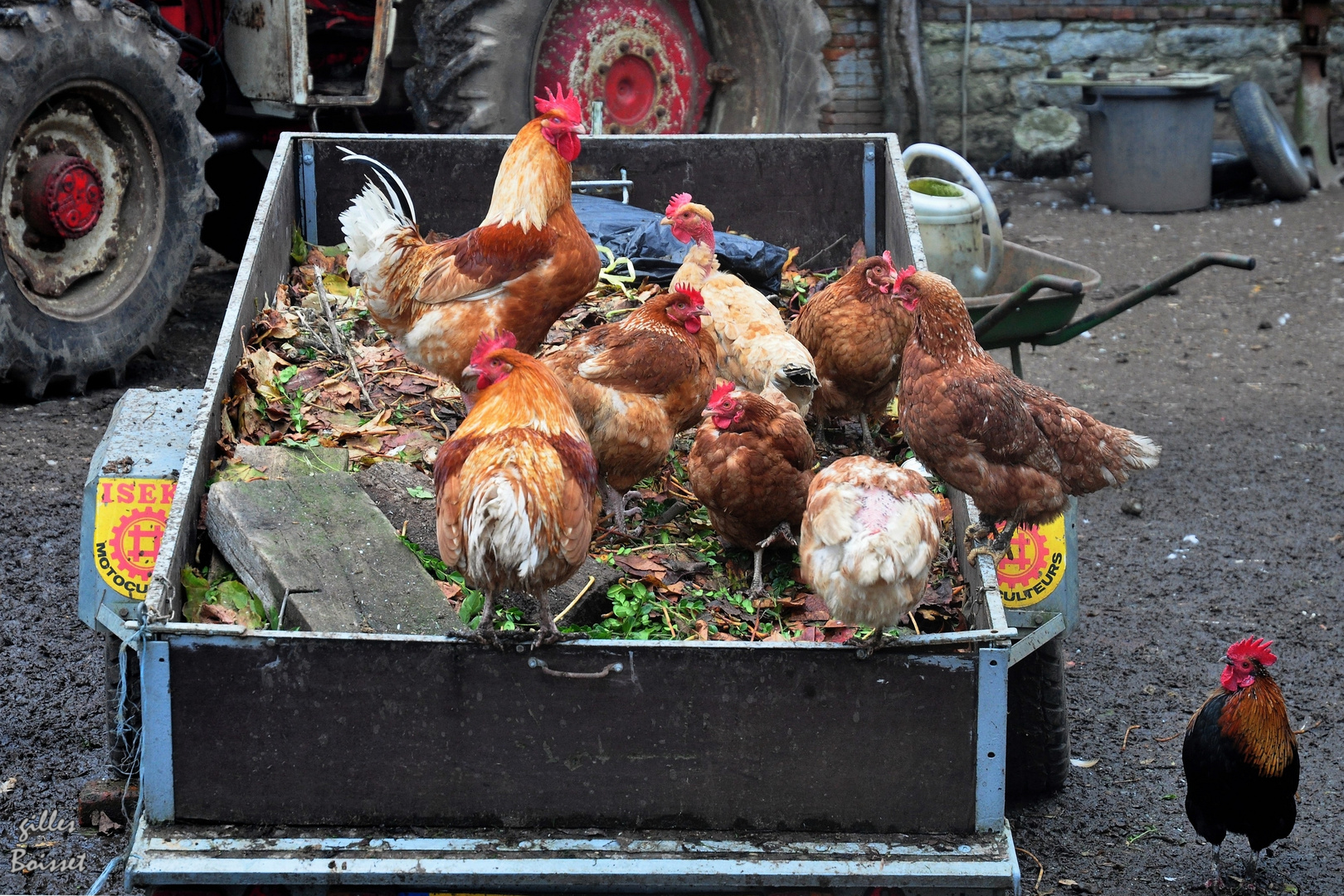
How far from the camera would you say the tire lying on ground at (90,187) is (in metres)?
5.26

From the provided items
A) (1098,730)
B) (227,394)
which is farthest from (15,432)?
(1098,730)

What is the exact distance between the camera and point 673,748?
2344 mm

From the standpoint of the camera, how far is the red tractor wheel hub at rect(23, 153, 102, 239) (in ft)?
17.8

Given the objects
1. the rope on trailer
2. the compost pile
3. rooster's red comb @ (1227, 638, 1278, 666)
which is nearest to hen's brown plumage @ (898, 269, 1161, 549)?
the compost pile

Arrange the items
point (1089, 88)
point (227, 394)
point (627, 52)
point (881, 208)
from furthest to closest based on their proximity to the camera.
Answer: point (1089, 88) < point (627, 52) < point (881, 208) < point (227, 394)

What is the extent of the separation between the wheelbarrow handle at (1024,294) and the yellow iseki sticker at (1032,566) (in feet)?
4.32

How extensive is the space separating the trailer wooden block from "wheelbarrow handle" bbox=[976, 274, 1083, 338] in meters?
2.75

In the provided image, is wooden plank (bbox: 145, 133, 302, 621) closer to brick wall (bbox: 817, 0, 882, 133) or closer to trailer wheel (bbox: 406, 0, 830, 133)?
trailer wheel (bbox: 406, 0, 830, 133)

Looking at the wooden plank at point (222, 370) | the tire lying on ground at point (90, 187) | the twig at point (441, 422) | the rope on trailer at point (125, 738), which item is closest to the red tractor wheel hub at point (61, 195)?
the tire lying on ground at point (90, 187)

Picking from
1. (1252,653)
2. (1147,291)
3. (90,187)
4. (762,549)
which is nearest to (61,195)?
(90,187)

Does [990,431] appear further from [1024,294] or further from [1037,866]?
[1024,294]

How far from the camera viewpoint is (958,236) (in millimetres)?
6004

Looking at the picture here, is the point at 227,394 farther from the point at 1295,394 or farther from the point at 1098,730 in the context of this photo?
the point at 1295,394

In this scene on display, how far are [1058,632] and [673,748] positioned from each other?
168 centimetres
